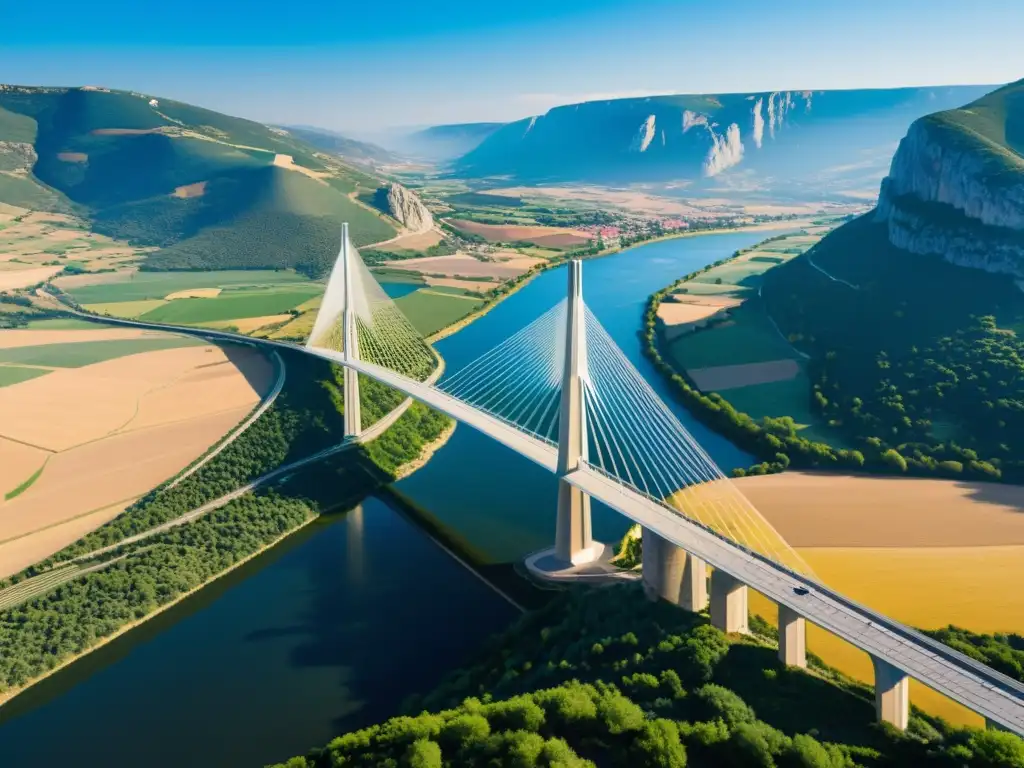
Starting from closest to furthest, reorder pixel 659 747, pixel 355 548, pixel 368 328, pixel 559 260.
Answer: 1. pixel 659 747
2. pixel 355 548
3. pixel 368 328
4. pixel 559 260

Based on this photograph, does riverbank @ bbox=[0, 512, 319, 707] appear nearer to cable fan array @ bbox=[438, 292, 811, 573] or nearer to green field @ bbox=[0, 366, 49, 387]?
cable fan array @ bbox=[438, 292, 811, 573]

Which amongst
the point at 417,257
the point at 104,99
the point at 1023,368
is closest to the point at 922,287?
the point at 1023,368

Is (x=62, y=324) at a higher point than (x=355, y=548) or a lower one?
higher

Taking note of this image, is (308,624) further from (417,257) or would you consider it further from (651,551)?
(417,257)

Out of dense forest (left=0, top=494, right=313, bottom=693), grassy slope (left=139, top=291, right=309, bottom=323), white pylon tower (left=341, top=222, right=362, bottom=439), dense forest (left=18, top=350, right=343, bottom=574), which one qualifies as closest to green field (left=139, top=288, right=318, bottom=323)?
grassy slope (left=139, top=291, right=309, bottom=323)

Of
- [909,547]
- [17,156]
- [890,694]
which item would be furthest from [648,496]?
[17,156]

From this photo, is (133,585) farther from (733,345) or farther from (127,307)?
(127,307)
